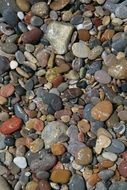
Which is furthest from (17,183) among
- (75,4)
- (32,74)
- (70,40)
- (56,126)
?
(75,4)

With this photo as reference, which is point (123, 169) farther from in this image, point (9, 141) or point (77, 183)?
point (9, 141)

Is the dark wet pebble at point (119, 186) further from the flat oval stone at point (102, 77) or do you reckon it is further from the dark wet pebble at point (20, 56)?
the dark wet pebble at point (20, 56)

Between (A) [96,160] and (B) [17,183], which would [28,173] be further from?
(A) [96,160]

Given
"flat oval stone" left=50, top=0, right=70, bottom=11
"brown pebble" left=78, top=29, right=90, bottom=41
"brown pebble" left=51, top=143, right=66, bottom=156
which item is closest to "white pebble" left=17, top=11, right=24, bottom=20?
"flat oval stone" left=50, top=0, right=70, bottom=11

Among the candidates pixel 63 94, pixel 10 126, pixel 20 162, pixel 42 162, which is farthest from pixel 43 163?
pixel 63 94

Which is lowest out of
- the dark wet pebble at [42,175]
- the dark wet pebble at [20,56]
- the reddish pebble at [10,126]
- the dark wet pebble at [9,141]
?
the dark wet pebble at [42,175]

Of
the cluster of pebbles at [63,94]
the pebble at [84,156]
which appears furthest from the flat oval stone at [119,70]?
the pebble at [84,156]
